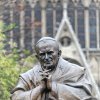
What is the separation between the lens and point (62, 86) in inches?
294

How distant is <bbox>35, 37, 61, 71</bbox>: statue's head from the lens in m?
7.52

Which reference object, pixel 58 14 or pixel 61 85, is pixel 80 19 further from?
pixel 61 85

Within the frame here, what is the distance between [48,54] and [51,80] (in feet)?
0.94

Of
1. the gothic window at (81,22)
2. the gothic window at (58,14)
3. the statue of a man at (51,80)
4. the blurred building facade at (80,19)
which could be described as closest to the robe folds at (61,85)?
the statue of a man at (51,80)

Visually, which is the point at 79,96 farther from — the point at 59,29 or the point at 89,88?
the point at 59,29

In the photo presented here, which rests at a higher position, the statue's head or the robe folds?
the statue's head

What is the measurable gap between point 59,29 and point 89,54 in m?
2.57

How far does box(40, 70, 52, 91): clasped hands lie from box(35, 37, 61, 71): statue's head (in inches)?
4.5

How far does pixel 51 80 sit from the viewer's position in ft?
24.4

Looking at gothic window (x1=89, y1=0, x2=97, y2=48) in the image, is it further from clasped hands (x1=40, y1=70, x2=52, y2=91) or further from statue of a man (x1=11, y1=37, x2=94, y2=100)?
clasped hands (x1=40, y1=70, x2=52, y2=91)

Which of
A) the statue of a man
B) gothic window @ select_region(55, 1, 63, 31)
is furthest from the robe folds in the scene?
gothic window @ select_region(55, 1, 63, 31)

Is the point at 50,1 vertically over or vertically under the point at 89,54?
over

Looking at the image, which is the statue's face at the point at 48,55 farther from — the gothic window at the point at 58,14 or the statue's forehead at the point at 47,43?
the gothic window at the point at 58,14

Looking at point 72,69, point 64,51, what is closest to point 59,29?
point 64,51
